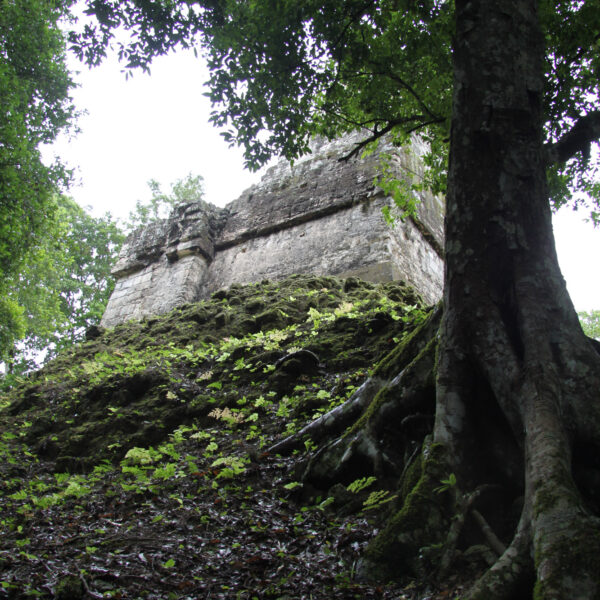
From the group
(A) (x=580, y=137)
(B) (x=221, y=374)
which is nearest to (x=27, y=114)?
(B) (x=221, y=374)

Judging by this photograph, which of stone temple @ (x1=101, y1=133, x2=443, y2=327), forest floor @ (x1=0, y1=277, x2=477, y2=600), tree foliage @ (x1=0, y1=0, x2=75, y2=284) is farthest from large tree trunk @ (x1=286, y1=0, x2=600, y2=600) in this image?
tree foliage @ (x1=0, y1=0, x2=75, y2=284)

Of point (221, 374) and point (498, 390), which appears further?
point (221, 374)

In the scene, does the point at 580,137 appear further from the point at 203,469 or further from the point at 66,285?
the point at 66,285

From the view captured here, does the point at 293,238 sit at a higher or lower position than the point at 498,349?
higher

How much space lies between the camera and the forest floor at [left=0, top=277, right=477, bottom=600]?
2.83m

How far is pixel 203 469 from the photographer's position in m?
4.44

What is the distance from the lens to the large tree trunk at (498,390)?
2.07 metres

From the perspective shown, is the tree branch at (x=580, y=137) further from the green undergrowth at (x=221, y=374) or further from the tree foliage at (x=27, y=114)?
the tree foliage at (x=27, y=114)

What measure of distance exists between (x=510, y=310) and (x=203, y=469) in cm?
299

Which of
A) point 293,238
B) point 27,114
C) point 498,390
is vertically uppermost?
point 27,114

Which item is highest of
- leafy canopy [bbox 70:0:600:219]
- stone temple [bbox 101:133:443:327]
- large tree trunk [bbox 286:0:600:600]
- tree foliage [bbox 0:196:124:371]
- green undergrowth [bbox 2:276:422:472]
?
tree foliage [bbox 0:196:124:371]

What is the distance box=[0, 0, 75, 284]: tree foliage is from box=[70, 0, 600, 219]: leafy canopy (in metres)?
5.10

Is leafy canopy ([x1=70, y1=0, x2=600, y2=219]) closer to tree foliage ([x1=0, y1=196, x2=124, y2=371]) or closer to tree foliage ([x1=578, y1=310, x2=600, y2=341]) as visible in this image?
tree foliage ([x1=0, y1=196, x2=124, y2=371])

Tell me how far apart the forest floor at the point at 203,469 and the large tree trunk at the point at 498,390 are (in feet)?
0.96
